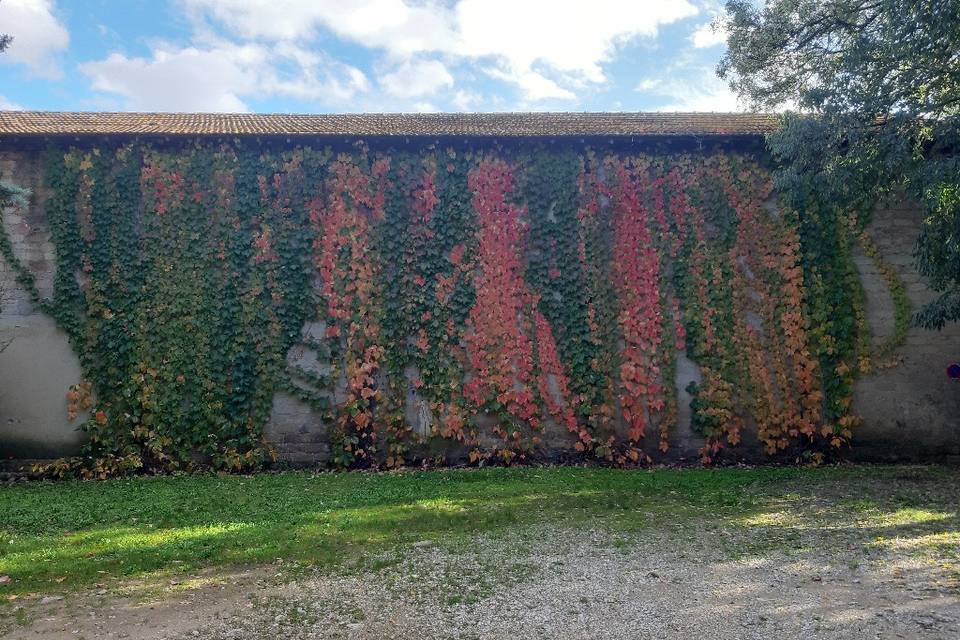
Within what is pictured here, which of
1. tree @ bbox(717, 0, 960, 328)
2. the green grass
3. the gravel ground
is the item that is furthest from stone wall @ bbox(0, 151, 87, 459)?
tree @ bbox(717, 0, 960, 328)

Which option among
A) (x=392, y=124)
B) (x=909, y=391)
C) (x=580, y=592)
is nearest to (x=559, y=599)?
(x=580, y=592)

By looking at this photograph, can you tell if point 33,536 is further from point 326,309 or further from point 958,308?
point 958,308

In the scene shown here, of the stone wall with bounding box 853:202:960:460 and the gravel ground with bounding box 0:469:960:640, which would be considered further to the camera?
the stone wall with bounding box 853:202:960:460

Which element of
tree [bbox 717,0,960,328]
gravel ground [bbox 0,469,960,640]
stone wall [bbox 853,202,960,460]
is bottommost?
gravel ground [bbox 0,469,960,640]

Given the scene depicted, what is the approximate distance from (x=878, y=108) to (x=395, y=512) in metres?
6.00

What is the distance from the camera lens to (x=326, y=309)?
823cm

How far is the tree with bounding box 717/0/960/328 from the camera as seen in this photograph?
6289mm

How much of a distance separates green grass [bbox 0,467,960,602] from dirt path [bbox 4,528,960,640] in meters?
0.31

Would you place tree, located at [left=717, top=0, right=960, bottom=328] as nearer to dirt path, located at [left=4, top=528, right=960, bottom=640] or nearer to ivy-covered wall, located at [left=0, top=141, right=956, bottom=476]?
ivy-covered wall, located at [left=0, top=141, right=956, bottom=476]

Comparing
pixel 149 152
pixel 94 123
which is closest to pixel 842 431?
pixel 149 152

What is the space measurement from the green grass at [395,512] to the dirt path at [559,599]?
31 centimetres

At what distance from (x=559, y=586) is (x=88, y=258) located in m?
6.92

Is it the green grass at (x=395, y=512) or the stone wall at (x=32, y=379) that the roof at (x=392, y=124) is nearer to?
the stone wall at (x=32, y=379)

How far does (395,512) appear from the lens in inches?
223
